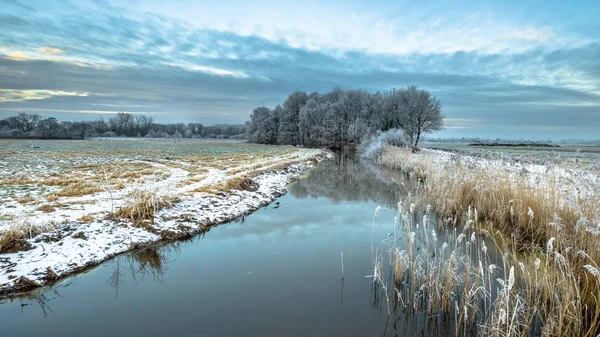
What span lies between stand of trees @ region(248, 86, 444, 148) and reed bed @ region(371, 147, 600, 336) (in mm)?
39917

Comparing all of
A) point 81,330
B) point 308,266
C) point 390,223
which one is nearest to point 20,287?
point 81,330

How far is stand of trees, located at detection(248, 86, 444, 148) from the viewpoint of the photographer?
170 feet

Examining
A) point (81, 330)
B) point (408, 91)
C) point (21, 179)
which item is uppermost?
point (408, 91)

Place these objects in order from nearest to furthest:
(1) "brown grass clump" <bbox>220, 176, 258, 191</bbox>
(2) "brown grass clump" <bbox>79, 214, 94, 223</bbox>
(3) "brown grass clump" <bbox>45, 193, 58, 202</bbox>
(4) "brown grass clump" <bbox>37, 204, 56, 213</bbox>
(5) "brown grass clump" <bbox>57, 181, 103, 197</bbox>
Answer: (2) "brown grass clump" <bbox>79, 214, 94, 223</bbox>, (4) "brown grass clump" <bbox>37, 204, 56, 213</bbox>, (3) "brown grass clump" <bbox>45, 193, 58, 202</bbox>, (5) "brown grass clump" <bbox>57, 181, 103, 197</bbox>, (1) "brown grass clump" <bbox>220, 176, 258, 191</bbox>

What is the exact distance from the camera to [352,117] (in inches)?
2393

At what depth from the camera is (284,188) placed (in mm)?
18031

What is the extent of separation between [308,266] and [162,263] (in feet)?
12.2

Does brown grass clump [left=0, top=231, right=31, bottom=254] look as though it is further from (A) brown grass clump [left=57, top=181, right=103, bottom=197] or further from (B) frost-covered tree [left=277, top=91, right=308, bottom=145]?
(B) frost-covered tree [left=277, top=91, right=308, bottom=145]

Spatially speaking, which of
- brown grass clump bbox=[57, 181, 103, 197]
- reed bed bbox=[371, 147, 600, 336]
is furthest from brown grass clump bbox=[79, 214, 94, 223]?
reed bed bbox=[371, 147, 600, 336]

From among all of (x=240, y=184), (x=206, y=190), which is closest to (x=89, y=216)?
(x=206, y=190)

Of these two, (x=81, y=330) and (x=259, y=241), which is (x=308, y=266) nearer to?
(x=259, y=241)

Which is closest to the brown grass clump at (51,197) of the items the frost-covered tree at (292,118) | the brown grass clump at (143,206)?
the brown grass clump at (143,206)

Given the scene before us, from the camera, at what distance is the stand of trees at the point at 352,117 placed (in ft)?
170

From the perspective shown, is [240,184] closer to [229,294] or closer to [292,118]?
[229,294]
